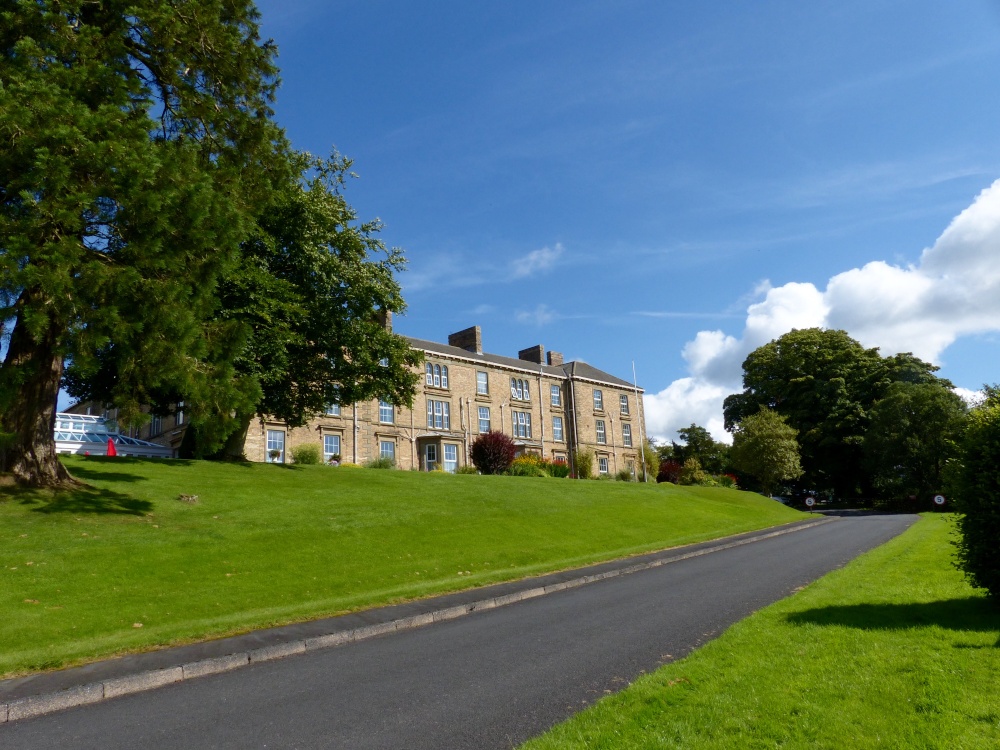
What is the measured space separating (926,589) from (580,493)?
22.9 m

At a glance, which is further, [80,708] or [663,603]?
[663,603]

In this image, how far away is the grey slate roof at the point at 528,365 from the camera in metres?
54.4

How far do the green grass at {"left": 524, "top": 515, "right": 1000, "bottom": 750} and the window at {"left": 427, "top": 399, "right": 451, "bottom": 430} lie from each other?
4391 centimetres

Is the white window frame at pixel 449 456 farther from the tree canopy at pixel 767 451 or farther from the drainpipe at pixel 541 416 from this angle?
the tree canopy at pixel 767 451

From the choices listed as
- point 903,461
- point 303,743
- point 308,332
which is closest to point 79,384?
point 308,332

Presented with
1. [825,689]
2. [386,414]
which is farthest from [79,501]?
[386,414]

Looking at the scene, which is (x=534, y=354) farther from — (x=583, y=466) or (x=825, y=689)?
(x=825, y=689)

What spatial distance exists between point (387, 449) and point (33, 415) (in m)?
32.3

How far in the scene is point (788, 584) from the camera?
1351cm

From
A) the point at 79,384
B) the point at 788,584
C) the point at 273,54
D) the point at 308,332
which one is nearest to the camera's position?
the point at 788,584

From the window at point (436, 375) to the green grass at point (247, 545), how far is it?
73.3 feet

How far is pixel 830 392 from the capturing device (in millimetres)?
68312

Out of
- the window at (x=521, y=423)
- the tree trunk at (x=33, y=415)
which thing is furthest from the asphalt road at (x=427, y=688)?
the window at (x=521, y=423)

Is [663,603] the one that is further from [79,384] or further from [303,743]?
[79,384]
